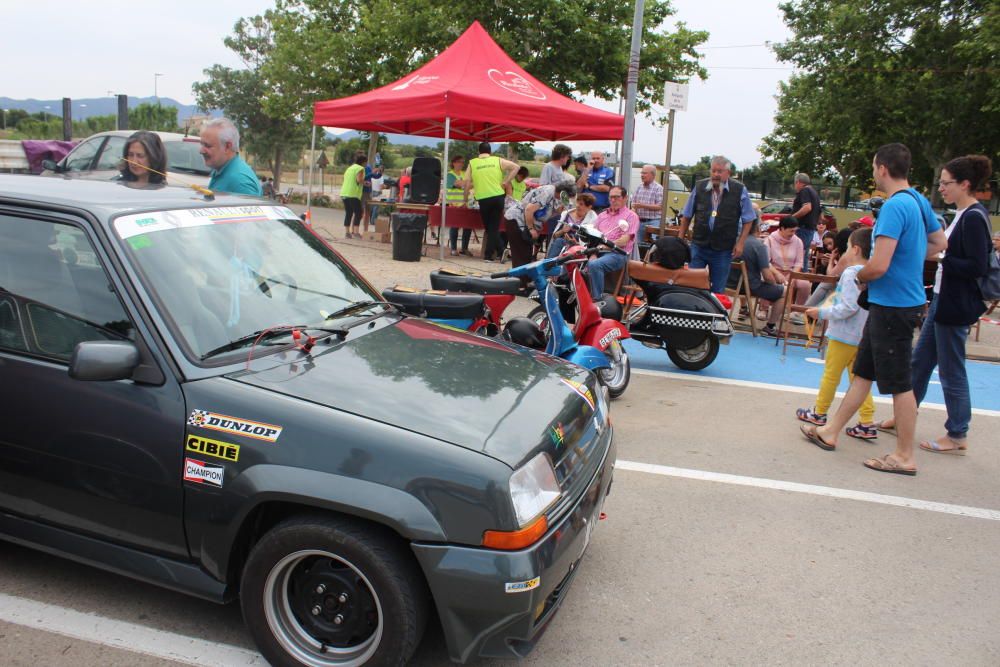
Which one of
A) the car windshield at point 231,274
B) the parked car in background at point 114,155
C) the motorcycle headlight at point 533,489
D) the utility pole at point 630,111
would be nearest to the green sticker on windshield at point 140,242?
the car windshield at point 231,274

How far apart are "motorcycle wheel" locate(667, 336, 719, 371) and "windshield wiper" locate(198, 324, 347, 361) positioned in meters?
4.96

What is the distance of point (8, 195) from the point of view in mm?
3164

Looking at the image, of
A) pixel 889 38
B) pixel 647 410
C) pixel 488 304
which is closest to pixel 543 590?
pixel 488 304

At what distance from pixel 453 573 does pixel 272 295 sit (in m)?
1.52

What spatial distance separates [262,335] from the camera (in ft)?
9.93

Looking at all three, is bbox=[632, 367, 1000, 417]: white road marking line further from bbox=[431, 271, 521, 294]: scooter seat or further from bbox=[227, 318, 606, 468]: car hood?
bbox=[227, 318, 606, 468]: car hood

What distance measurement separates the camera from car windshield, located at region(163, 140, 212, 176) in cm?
1117

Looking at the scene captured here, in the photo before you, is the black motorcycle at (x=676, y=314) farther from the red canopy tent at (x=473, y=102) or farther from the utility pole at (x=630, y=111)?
the utility pole at (x=630, y=111)

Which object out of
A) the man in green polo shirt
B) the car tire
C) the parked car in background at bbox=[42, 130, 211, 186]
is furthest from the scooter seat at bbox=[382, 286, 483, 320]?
the parked car in background at bbox=[42, 130, 211, 186]

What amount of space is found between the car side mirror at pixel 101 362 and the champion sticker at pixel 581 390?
1680 millimetres

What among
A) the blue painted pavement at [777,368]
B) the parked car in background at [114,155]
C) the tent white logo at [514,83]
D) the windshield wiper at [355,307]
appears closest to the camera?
the windshield wiper at [355,307]

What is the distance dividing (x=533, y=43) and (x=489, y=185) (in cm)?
943

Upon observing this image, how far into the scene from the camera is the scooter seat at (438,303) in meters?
5.04

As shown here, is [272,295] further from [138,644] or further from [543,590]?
[543,590]
